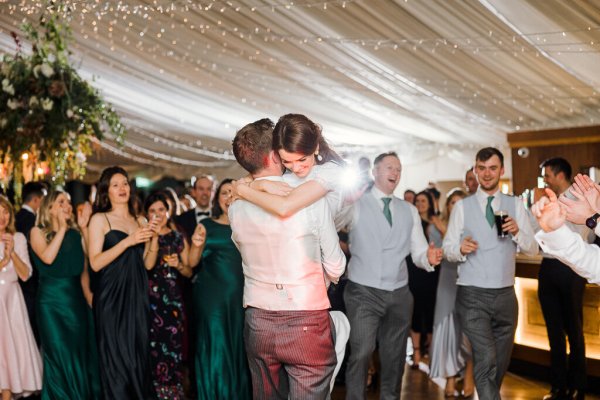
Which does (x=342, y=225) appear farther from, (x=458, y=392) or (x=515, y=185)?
(x=515, y=185)

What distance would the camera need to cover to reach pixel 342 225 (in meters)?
4.51

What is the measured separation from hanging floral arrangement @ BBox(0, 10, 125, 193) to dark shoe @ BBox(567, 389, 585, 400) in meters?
4.17

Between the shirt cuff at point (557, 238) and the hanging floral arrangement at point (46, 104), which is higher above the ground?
the hanging floral arrangement at point (46, 104)

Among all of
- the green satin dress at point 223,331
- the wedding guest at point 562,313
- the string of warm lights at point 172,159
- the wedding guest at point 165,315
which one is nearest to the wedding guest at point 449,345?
the wedding guest at point 562,313

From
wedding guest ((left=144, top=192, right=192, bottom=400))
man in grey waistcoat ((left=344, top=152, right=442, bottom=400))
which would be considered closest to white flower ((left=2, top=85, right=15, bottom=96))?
wedding guest ((left=144, top=192, right=192, bottom=400))

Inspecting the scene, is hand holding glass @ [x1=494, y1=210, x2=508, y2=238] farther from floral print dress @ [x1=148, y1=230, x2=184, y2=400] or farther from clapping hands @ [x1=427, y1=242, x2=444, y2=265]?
floral print dress @ [x1=148, y1=230, x2=184, y2=400]

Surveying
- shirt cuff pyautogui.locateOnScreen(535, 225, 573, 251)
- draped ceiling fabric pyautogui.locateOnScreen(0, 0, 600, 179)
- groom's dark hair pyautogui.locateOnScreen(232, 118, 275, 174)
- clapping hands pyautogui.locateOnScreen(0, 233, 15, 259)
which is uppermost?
draped ceiling fabric pyautogui.locateOnScreen(0, 0, 600, 179)

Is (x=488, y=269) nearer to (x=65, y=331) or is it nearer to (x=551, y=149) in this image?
(x=65, y=331)

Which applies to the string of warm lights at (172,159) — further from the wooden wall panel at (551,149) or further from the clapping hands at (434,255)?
the clapping hands at (434,255)

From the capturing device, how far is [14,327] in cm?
528

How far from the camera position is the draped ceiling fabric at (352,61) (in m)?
5.48

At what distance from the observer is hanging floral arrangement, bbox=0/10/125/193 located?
6316 millimetres

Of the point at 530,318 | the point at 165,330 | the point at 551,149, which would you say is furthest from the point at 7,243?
the point at 551,149

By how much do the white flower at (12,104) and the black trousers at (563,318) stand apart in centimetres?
424
